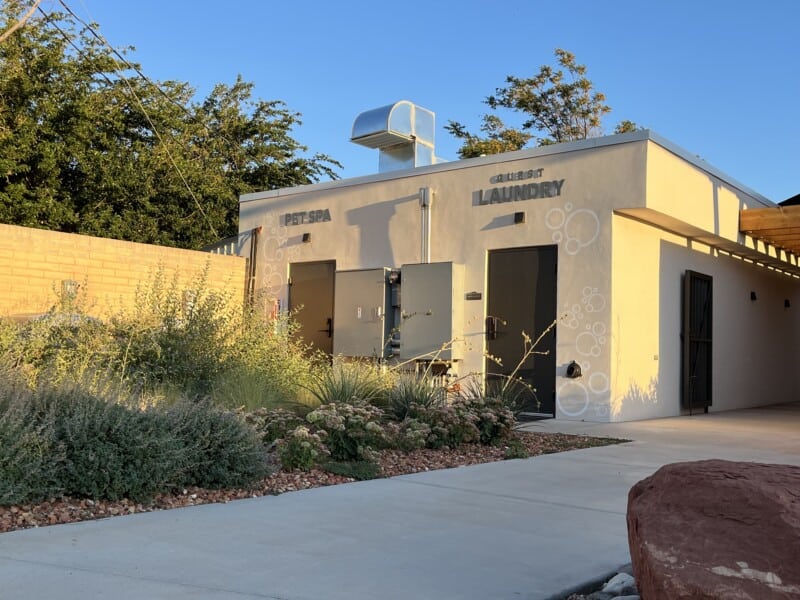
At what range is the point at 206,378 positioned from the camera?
376 inches

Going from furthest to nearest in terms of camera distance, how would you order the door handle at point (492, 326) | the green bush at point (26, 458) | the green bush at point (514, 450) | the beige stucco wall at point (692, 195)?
the door handle at point (492, 326) → the beige stucco wall at point (692, 195) → the green bush at point (514, 450) → the green bush at point (26, 458)

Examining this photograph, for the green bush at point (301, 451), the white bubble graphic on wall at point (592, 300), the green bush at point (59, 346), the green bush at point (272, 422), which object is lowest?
the green bush at point (301, 451)

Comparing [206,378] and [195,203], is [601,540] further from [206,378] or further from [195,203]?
[195,203]

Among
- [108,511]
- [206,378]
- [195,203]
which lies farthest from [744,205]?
[195,203]

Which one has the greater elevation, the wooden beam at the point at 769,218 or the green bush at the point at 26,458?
the wooden beam at the point at 769,218

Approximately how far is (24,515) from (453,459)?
4.41 m

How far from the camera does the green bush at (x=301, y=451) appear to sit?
274 inches

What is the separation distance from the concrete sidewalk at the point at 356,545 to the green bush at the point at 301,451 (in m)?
0.63

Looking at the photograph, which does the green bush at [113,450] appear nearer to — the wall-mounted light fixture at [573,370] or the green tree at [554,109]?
the wall-mounted light fixture at [573,370]

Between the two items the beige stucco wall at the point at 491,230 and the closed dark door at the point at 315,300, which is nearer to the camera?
the beige stucco wall at the point at 491,230

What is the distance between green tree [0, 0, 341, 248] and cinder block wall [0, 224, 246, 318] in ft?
23.3

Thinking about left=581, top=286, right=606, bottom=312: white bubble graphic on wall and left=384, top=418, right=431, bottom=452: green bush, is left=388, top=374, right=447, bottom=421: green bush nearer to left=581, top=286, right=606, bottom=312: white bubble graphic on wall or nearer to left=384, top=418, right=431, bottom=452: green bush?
left=384, top=418, right=431, bottom=452: green bush

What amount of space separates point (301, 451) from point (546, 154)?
8.30 m

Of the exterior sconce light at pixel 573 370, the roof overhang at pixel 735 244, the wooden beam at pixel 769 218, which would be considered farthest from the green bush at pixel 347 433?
the wooden beam at pixel 769 218
